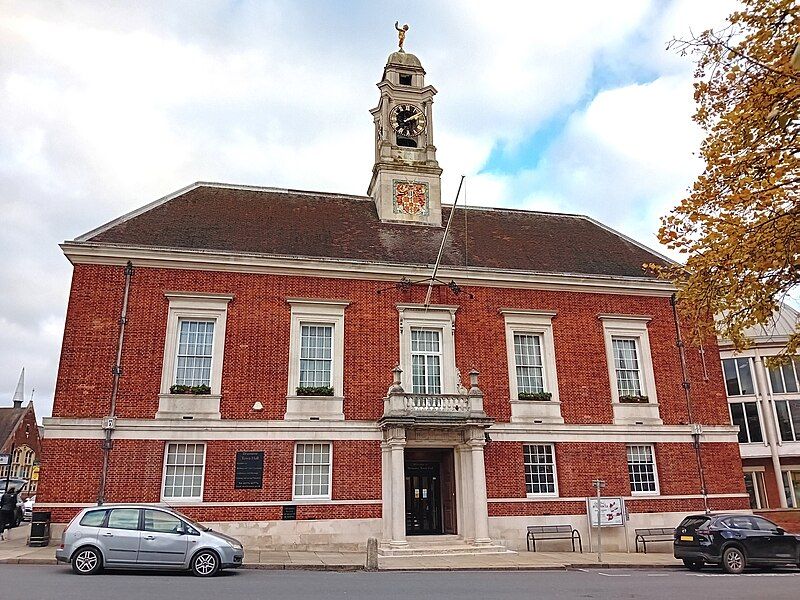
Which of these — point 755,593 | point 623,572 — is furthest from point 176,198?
point 755,593

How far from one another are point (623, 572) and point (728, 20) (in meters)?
13.3

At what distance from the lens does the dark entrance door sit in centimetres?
2102

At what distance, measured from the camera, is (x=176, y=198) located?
23859 mm

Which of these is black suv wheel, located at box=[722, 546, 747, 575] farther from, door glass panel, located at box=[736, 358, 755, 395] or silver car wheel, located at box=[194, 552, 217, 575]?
door glass panel, located at box=[736, 358, 755, 395]

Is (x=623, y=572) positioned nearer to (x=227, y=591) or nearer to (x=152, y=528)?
(x=227, y=591)

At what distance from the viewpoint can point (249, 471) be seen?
1917 cm

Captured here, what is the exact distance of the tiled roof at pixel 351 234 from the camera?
21859 millimetres

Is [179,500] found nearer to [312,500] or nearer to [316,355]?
[312,500]

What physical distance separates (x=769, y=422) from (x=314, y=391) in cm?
2565

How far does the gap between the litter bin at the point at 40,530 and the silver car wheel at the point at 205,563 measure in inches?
268

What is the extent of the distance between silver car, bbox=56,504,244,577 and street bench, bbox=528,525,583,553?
1035 centimetres

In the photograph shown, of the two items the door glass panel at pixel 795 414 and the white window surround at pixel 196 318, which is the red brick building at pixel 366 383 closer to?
the white window surround at pixel 196 318

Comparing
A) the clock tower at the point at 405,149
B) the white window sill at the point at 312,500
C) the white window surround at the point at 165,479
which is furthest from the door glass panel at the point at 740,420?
the white window surround at the point at 165,479

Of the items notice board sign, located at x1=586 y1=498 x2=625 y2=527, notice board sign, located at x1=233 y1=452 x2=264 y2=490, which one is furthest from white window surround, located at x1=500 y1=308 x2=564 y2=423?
notice board sign, located at x1=233 y1=452 x2=264 y2=490
